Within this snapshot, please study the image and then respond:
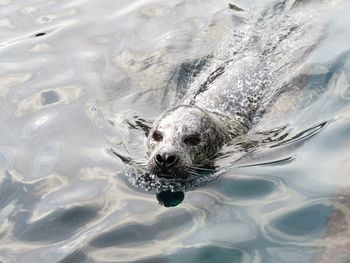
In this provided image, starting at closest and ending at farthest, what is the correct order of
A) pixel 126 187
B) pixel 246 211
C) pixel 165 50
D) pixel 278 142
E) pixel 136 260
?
1. pixel 136 260
2. pixel 246 211
3. pixel 126 187
4. pixel 278 142
5. pixel 165 50

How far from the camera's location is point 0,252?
17.8 feet

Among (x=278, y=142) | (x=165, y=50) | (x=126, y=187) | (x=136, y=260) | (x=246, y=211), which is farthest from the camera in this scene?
(x=165, y=50)

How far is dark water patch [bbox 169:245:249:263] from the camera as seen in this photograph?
5004 mm

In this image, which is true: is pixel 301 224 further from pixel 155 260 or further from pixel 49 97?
pixel 49 97

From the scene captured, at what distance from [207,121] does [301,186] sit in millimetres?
1452

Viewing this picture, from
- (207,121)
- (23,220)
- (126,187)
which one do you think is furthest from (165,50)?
(23,220)

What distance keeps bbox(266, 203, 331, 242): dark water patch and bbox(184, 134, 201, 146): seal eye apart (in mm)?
1568

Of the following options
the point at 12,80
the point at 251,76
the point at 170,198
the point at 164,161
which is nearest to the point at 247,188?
the point at 170,198

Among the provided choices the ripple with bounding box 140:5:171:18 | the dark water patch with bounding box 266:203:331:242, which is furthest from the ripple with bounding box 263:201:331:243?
the ripple with bounding box 140:5:171:18

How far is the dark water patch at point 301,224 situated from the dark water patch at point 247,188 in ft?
1.38

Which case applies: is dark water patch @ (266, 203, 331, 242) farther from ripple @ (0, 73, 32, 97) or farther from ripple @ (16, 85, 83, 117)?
ripple @ (0, 73, 32, 97)

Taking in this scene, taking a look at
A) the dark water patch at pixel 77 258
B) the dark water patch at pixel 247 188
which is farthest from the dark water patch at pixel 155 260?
the dark water patch at pixel 247 188

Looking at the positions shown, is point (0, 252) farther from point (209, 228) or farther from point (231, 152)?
point (231, 152)

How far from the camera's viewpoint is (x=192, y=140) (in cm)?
680
